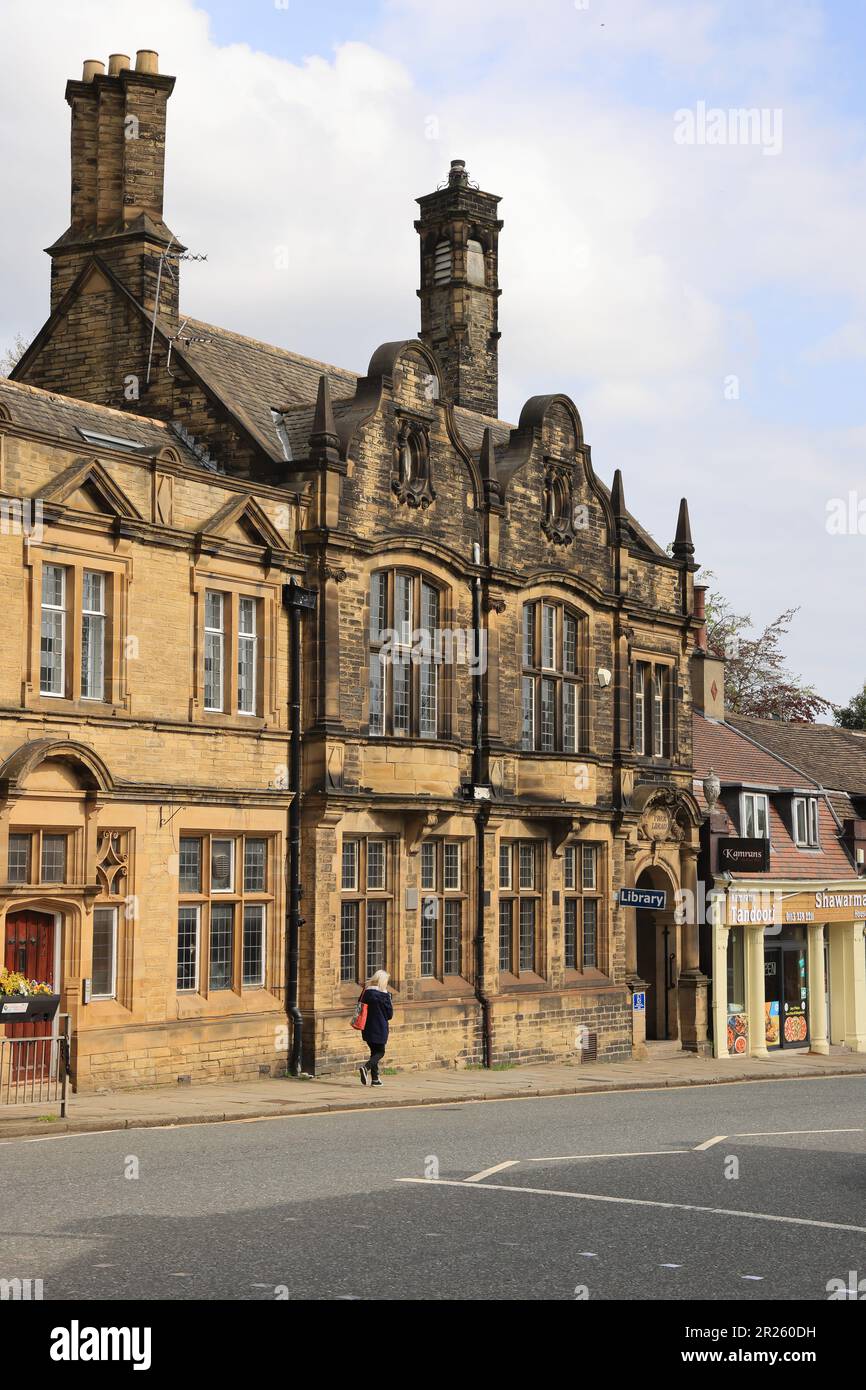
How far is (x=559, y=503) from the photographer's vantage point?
108ft

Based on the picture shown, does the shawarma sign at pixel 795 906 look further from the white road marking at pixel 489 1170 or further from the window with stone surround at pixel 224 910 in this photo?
the white road marking at pixel 489 1170

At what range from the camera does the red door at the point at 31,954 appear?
21.5m

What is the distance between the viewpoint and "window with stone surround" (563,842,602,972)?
3334cm

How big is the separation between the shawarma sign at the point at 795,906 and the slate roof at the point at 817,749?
12.9 ft

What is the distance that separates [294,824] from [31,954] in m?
5.24

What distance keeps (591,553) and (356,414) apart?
748 centimetres

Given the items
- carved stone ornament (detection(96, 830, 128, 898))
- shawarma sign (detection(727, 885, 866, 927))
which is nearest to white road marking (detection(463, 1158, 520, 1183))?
carved stone ornament (detection(96, 830, 128, 898))

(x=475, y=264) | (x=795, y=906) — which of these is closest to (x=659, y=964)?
(x=795, y=906)

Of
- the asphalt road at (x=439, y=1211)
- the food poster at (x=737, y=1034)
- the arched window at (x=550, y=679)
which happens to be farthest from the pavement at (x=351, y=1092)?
the arched window at (x=550, y=679)

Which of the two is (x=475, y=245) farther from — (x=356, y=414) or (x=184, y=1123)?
(x=184, y=1123)

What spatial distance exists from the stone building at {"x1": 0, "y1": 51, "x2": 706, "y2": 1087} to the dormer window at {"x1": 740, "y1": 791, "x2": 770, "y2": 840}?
385cm

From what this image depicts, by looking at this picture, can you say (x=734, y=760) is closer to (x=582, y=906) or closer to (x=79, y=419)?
(x=582, y=906)

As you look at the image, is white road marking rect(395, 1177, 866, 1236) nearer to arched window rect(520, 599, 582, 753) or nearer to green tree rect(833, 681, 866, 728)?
arched window rect(520, 599, 582, 753)
